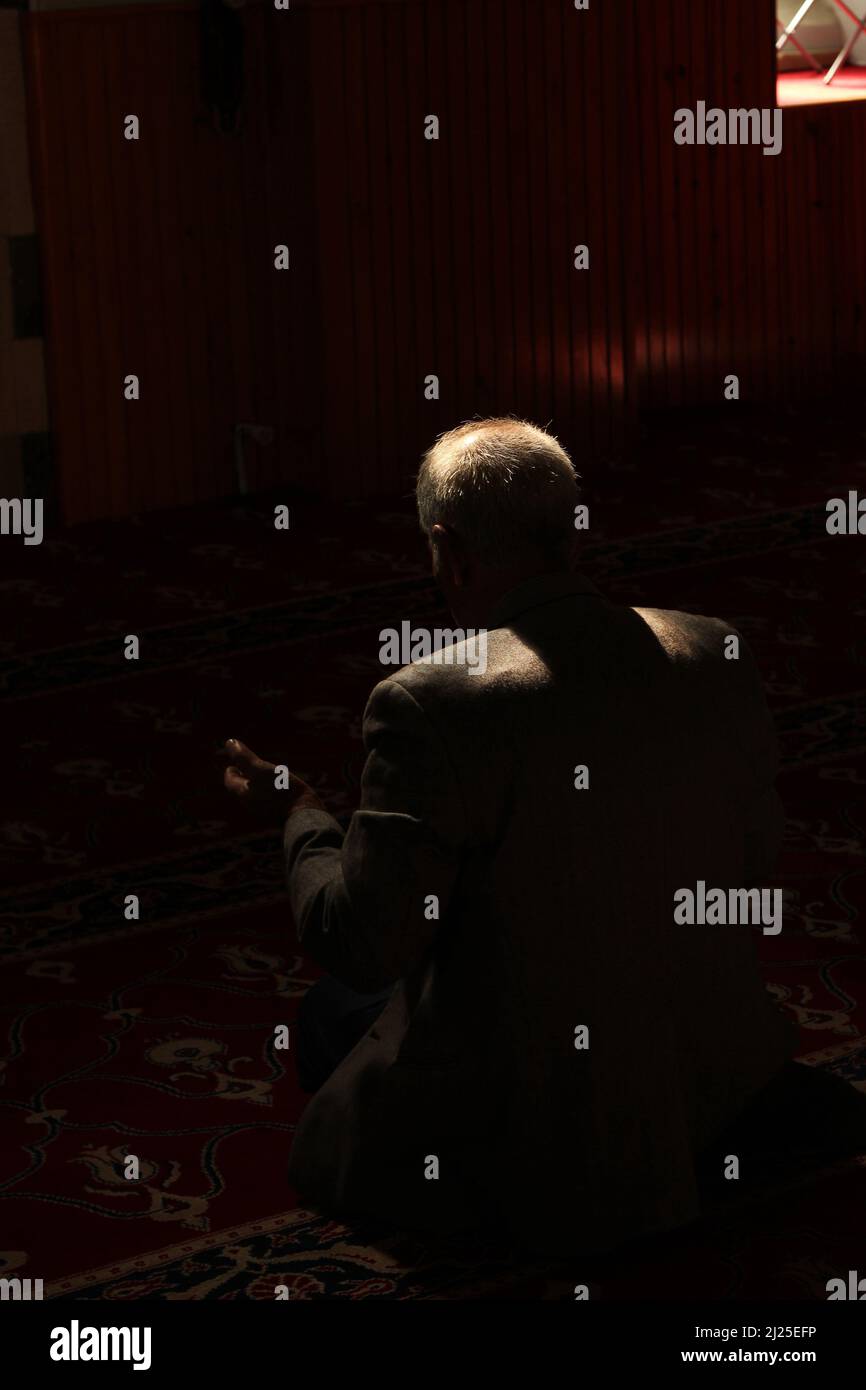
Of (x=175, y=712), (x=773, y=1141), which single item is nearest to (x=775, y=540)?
(x=175, y=712)

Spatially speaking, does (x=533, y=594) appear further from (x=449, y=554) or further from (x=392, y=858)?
(x=392, y=858)

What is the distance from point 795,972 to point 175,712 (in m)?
1.89

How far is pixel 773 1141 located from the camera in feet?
8.20

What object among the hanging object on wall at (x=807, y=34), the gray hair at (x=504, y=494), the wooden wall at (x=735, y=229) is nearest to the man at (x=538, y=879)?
the gray hair at (x=504, y=494)

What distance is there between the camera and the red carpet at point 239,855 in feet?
7.84

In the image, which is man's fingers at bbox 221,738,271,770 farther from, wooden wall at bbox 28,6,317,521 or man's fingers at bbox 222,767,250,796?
wooden wall at bbox 28,6,317,521

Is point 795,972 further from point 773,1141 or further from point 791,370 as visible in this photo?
point 791,370

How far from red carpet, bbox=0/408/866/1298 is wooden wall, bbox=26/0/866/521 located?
309 millimetres

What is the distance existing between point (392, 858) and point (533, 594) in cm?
33

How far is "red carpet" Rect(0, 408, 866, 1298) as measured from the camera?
2389 millimetres

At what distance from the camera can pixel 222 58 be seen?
622 cm

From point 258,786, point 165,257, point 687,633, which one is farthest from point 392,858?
point 165,257

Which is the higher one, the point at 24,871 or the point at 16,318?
the point at 16,318

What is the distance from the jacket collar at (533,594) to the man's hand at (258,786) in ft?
1.21
